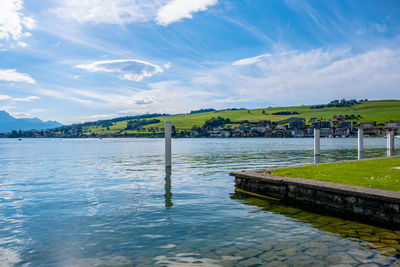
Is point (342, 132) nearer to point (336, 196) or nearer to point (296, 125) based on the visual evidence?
point (296, 125)

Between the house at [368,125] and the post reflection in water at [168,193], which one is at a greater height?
the house at [368,125]

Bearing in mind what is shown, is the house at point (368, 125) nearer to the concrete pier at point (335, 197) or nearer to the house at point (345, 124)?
the house at point (345, 124)

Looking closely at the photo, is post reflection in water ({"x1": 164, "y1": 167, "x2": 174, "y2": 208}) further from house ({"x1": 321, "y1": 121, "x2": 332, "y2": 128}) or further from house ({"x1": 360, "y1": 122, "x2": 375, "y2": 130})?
house ({"x1": 321, "y1": 121, "x2": 332, "y2": 128})

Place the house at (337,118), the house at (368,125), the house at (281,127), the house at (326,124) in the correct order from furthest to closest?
the house at (281,127) < the house at (337,118) < the house at (326,124) < the house at (368,125)

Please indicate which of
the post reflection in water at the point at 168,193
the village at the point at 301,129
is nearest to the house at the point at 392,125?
the village at the point at 301,129

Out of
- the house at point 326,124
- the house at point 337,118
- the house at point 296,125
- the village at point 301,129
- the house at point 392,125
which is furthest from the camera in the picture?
the house at point 337,118

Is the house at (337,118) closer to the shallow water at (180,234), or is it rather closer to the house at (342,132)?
the house at (342,132)

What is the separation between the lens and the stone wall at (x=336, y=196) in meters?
8.73

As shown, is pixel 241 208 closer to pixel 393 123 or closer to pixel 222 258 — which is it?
pixel 222 258

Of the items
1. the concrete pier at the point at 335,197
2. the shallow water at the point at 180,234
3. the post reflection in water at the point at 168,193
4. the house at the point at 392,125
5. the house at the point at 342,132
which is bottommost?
the post reflection in water at the point at 168,193

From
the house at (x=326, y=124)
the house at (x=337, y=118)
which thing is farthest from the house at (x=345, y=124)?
the house at (x=326, y=124)

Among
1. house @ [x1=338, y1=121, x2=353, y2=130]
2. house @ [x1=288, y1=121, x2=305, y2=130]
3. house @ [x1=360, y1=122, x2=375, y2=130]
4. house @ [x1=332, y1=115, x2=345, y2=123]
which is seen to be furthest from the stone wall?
house @ [x1=332, y1=115, x2=345, y2=123]

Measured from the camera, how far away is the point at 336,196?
33.6 feet

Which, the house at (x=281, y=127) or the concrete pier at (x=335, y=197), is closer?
the concrete pier at (x=335, y=197)
